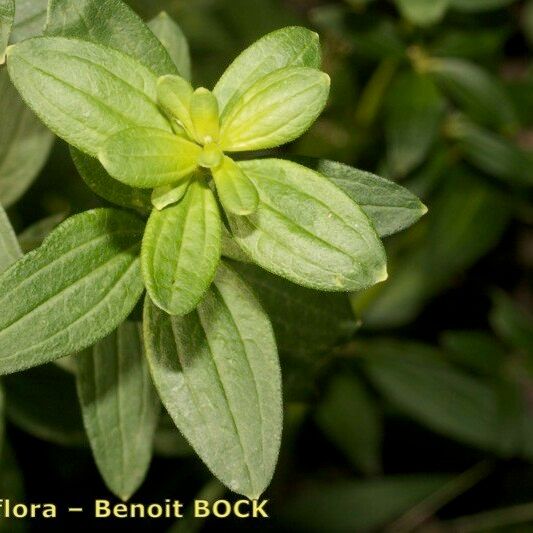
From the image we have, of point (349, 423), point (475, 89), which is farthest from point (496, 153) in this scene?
point (349, 423)

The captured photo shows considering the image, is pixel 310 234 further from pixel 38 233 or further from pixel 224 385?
pixel 38 233

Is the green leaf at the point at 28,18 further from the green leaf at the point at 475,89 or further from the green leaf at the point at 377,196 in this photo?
the green leaf at the point at 475,89

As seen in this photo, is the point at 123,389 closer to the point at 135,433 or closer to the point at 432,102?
the point at 135,433

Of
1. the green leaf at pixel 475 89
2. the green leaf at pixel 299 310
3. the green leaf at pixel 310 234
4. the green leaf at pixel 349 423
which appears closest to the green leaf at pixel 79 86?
the green leaf at pixel 310 234

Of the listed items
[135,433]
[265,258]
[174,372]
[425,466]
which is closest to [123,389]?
[135,433]

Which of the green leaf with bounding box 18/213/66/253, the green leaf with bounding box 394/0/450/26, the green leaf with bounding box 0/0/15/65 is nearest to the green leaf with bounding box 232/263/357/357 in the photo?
the green leaf with bounding box 18/213/66/253
